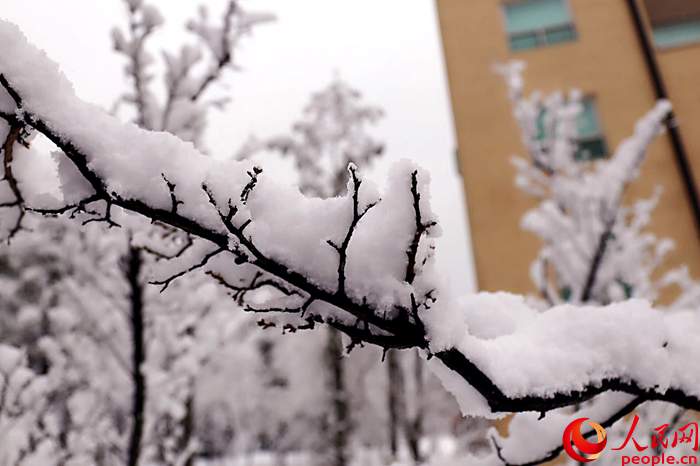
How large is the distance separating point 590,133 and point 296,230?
8.63 metres

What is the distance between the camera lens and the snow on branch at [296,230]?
0.93 m

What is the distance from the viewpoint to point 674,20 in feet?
31.6

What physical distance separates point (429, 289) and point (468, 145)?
304 inches

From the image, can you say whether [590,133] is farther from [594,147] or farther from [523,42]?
[523,42]

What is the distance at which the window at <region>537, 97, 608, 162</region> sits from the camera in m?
8.09

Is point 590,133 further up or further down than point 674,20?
further down

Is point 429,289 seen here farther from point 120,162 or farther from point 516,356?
point 120,162

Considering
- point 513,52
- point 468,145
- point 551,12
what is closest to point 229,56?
point 468,145

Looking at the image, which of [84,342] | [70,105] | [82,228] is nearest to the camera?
[70,105]

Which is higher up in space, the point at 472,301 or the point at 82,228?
the point at 82,228

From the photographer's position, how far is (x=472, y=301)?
1.36 metres

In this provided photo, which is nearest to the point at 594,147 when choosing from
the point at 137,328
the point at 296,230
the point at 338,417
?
the point at 338,417

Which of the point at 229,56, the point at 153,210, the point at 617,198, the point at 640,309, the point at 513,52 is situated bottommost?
the point at 640,309

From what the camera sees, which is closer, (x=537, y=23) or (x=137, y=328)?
Result: (x=137, y=328)
